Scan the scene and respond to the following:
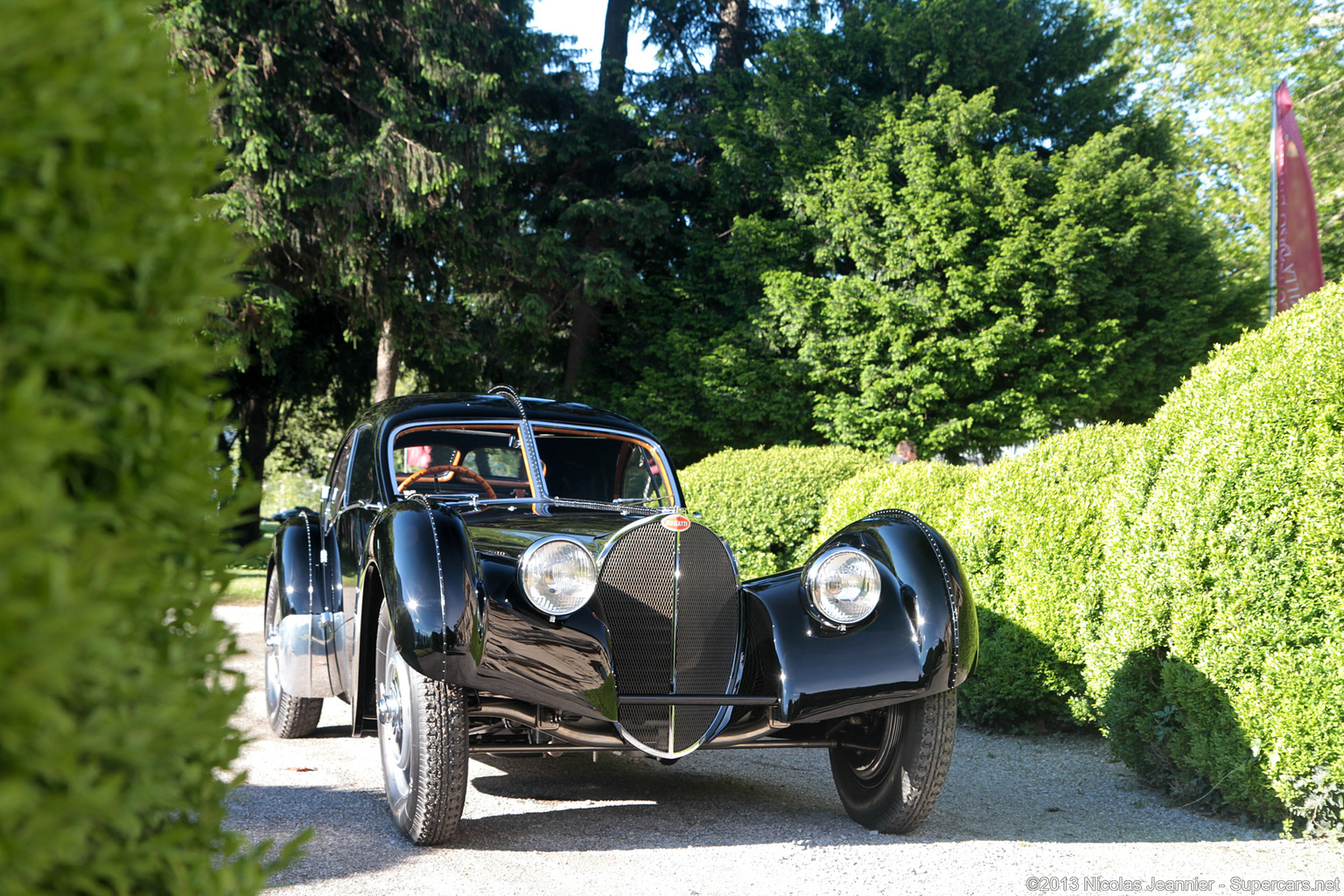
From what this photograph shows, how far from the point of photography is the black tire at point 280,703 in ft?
19.3

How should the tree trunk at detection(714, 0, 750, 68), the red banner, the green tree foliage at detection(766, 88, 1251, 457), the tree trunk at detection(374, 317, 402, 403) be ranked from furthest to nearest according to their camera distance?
the tree trunk at detection(714, 0, 750, 68) < the tree trunk at detection(374, 317, 402, 403) < the green tree foliage at detection(766, 88, 1251, 457) < the red banner

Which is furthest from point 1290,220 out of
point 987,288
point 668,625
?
point 668,625

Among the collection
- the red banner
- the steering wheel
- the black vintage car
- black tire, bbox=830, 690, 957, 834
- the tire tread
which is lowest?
the tire tread

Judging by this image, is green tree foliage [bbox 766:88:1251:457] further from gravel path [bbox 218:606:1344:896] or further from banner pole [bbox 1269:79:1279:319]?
gravel path [bbox 218:606:1344:896]

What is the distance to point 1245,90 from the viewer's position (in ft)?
77.0

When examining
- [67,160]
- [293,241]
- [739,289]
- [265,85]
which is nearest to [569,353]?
[739,289]

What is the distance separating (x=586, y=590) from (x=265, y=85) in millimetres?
14476

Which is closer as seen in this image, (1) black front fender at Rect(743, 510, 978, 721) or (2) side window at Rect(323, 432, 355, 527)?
(1) black front fender at Rect(743, 510, 978, 721)

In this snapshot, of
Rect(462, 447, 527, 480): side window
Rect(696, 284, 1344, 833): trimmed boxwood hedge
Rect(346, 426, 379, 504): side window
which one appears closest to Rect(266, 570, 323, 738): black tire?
Rect(346, 426, 379, 504): side window

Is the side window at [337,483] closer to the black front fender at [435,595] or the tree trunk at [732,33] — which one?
the black front fender at [435,595]

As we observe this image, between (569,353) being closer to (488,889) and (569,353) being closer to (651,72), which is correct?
(651,72)

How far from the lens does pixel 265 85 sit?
15453mm

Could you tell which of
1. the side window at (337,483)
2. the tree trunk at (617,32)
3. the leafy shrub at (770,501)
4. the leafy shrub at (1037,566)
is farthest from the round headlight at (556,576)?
the tree trunk at (617,32)

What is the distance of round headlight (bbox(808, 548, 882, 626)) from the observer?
4.19m
